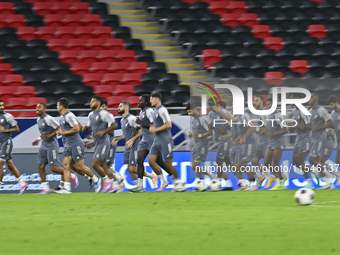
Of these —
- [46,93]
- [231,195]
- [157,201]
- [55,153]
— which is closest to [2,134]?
[55,153]

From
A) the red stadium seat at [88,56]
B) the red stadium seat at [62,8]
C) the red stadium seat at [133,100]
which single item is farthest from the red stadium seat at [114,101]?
the red stadium seat at [62,8]

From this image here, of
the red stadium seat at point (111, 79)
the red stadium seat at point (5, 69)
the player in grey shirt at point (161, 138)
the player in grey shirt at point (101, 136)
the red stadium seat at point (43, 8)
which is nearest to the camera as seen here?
the player in grey shirt at point (161, 138)

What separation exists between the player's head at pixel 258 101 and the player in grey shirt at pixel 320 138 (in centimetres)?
123

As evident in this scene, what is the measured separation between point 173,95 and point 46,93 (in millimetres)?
3798

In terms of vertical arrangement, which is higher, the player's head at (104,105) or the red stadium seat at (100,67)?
the red stadium seat at (100,67)

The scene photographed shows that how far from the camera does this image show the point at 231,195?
11477 millimetres

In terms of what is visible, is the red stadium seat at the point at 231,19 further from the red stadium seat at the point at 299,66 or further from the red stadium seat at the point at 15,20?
the red stadium seat at the point at 15,20

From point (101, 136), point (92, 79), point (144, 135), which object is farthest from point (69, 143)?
point (92, 79)

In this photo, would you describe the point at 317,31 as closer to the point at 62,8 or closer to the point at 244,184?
the point at 62,8

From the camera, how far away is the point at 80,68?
1800cm

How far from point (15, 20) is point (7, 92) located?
412 cm

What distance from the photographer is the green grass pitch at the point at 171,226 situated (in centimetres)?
556

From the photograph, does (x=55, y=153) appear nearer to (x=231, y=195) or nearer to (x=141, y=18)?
(x=231, y=195)

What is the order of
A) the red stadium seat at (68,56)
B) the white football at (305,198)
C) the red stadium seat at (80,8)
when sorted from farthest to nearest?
the red stadium seat at (80,8) < the red stadium seat at (68,56) < the white football at (305,198)
